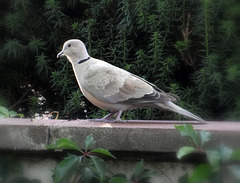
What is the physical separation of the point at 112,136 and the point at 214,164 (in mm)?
504

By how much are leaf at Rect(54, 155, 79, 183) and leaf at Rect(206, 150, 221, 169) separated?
46 centimetres

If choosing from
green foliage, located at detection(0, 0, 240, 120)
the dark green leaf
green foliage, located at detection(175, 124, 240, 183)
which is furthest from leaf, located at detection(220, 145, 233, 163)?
green foliage, located at detection(0, 0, 240, 120)

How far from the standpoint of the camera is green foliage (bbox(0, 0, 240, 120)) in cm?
274

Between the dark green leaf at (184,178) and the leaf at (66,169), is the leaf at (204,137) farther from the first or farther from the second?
the leaf at (66,169)

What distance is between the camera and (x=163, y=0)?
2971 mm

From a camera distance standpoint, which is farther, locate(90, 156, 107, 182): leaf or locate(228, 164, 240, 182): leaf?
locate(90, 156, 107, 182): leaf

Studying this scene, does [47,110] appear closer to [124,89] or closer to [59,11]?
[59,11]

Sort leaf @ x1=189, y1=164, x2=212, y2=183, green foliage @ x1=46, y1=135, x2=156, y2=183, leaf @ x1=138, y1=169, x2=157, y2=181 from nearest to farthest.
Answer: leaf @ x1=189, y1=164, x2=212, y2=183
green foliage @ x1=46, y1=135, x2=156, y2=183
leaf @ x1=138, y1=169, x2=157, y2=181

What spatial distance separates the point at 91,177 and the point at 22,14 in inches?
81.8

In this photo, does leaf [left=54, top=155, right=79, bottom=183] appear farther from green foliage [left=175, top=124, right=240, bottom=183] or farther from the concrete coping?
green foliage [left=175, top=124, right=240, bottom=183]

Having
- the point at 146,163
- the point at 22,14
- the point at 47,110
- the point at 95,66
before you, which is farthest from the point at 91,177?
the point at 22,14

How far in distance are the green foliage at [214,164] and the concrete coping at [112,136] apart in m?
0.13

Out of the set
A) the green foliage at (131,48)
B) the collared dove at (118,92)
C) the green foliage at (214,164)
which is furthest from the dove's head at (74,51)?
the green foliage at (214,164)

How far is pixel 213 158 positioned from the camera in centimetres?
138
